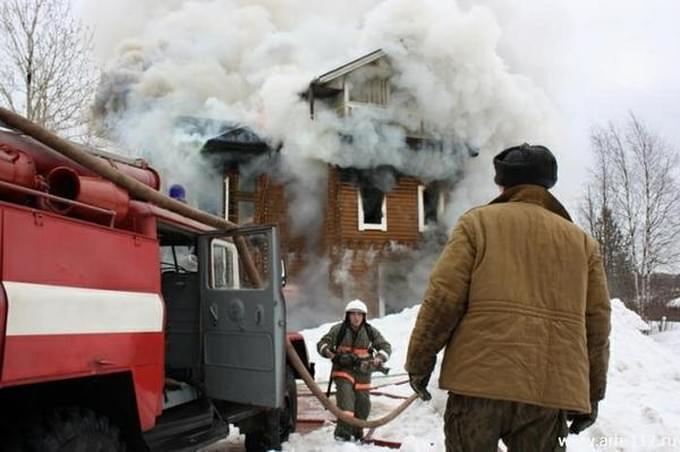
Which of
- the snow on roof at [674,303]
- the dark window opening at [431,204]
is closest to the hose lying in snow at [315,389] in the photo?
the dark window opening at [431,204]

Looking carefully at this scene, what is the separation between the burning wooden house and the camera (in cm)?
1753

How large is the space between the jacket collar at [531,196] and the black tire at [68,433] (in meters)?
2.35

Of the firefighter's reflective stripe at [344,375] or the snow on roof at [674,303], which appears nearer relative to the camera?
the firefighter's reflective stripe at [344,375]

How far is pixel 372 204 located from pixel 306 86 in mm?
3921

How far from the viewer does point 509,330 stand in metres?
2.35

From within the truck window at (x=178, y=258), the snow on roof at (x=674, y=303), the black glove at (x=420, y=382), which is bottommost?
the snow on roof at (x=674, y=303)

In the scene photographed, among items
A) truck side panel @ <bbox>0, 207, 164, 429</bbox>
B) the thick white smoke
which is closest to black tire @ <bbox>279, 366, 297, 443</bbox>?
truck side panel @ <bbox>0, 207, 164, 429</bbox>

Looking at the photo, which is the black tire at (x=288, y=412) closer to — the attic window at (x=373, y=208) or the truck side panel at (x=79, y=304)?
the truck side panel at (x=79, y=304)

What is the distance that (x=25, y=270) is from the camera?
2.84 m

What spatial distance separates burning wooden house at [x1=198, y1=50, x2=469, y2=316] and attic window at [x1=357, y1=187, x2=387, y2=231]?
3 centimetres

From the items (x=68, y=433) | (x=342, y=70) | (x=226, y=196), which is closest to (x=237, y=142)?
(x=226, y=196)

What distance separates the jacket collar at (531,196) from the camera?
8.56ft

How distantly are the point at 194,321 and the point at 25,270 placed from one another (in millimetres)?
2418

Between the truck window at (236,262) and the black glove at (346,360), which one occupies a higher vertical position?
the truck window at (236,262)
